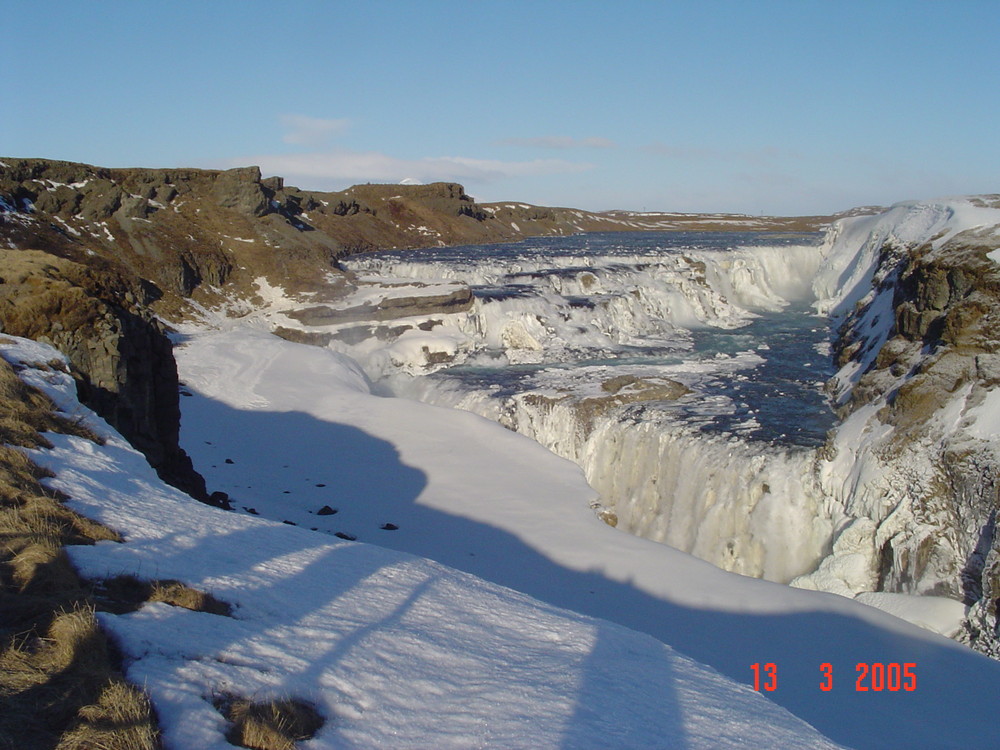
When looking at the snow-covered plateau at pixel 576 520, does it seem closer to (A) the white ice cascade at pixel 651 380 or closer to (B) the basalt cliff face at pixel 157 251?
(A) the white ice cascade at pixel 651 380

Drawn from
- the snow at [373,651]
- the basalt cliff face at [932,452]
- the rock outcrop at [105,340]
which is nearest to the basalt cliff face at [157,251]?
the rock outcrop at [105,340]

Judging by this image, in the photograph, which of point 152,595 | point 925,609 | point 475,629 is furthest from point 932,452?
point 152,595

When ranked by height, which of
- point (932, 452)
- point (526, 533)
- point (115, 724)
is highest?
point (115, 724)

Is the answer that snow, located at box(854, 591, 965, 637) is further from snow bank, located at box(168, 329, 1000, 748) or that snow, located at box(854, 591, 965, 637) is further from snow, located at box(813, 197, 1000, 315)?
snow, located at box(813, 197, 1000, 315)

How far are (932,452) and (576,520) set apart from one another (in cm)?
574

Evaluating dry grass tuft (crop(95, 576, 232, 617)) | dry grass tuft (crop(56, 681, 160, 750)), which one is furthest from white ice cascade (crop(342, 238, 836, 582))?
dry grass tuft (crop(56, 681, 160, 750))

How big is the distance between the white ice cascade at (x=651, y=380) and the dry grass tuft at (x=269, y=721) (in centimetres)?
970

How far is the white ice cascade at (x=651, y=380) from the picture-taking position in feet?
38.9

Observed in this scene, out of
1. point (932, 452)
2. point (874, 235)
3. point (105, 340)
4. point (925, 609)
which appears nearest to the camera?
point (925, 609)

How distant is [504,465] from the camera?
1548 cm

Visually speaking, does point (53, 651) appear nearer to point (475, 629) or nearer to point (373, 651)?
point (373, 651)

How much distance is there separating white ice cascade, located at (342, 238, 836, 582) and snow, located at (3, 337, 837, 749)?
667 centimetres
